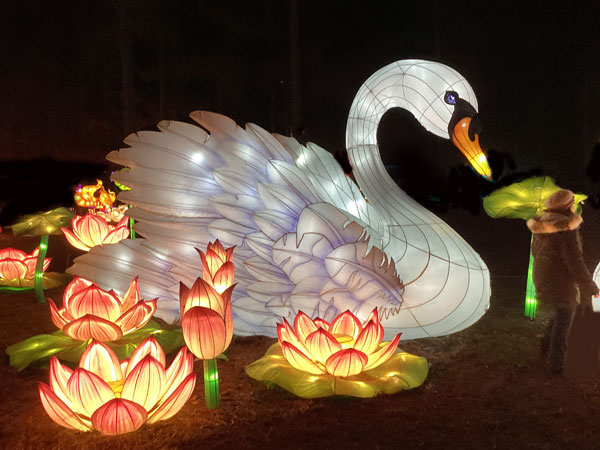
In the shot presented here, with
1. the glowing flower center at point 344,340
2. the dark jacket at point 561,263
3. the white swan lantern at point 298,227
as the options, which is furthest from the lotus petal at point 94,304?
the dark jacket at point 561,263

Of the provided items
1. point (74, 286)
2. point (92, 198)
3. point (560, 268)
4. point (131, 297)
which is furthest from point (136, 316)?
point (92, 198)

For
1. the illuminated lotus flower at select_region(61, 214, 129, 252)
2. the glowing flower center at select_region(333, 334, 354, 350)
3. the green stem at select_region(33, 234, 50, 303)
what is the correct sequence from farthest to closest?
the green stem at select_region(33, 234, 50, 303)
the illuminated lotus flower at select_region(61, 214, 129, 252)
the glowing flower center at select_region(333, 334, 354, 350)

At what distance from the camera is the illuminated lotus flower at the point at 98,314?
2.95m

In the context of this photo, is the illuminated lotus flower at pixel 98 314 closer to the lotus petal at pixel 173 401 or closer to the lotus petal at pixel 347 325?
the lotus petal at pixel 173 401

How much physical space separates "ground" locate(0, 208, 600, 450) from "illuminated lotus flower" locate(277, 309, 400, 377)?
A: 18 cm

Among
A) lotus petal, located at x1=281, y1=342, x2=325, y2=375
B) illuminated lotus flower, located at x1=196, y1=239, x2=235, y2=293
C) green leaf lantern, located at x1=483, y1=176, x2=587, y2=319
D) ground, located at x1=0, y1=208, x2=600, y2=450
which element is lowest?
ground, located at x1=0, y1=208, x2=600, y2=450

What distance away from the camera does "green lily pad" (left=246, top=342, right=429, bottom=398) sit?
2.63 m

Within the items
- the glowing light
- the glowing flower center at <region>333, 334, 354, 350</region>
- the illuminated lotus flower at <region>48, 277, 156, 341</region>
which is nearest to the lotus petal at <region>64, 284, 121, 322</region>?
the illuminated lotus flower at <region>48, 277, 156, 341</region>

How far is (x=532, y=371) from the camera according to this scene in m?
3.06

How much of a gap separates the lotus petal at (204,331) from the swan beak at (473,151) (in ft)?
6.51

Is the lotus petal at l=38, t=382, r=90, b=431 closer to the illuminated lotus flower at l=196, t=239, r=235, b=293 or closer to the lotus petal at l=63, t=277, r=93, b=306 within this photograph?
the illuminated lotus flower at l=196, t=239, r=235, b=293

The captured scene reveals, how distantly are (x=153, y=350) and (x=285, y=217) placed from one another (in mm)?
1206

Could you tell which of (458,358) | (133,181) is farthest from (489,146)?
(133,181)

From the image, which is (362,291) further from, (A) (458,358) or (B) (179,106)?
(B) (179,106)
